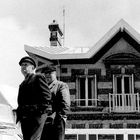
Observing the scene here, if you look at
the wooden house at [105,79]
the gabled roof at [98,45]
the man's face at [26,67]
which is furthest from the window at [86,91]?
the man's face at [26,67]

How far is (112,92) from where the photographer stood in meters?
22.0

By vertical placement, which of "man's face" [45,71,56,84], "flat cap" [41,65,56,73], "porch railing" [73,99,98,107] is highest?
"flat cap" [41,65,56,73]

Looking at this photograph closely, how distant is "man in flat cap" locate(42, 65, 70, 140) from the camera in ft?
19.5

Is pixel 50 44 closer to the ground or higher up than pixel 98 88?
higher up

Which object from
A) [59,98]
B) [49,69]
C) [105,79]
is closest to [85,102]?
[105,79]

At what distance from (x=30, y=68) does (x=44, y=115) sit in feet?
2.03

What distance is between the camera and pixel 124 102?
21.9 m

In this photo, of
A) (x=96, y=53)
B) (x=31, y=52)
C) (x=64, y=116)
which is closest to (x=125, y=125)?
(x=96, y=53)

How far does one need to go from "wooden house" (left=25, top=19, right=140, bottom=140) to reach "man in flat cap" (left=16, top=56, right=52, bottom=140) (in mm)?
15927

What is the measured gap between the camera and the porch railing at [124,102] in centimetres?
2164

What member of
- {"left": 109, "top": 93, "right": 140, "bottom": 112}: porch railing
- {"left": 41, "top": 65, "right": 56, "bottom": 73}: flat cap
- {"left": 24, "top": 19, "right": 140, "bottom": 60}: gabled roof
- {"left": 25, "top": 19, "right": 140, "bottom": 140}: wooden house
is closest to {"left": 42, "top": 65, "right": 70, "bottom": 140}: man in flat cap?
{"left": 41, "top": 65, "right": 56, "bottom": 73}: flat cap

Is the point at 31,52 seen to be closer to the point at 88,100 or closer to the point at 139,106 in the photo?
the point at 88,100

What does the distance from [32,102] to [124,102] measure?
1669 cm

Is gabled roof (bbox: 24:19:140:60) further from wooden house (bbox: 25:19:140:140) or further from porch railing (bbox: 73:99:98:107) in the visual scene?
porch railing (bbox: 73:99:98:107)
